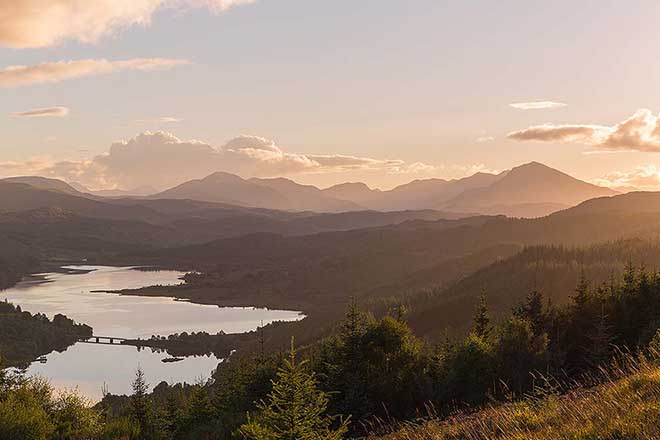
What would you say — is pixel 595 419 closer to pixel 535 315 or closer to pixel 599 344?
pixel 599 344

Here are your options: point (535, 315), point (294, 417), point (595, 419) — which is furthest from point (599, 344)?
point (294, 417)

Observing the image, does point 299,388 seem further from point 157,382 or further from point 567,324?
point 157,382

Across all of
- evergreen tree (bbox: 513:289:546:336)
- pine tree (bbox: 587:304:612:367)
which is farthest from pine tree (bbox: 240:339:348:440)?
evergreen tree (bbox: 513:289:546:336)

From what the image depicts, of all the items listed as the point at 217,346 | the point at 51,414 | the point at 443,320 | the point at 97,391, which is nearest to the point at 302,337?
the point at 217,346

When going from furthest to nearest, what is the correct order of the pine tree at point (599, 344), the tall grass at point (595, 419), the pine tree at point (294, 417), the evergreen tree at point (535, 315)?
the evergreen tree at point (535, 315)
the pine tree at point (599, 344)
the pine tree at point (294, 417)
the tall grass at point (595, 419)

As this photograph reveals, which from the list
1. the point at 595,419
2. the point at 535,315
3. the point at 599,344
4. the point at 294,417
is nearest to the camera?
the point at 595,419

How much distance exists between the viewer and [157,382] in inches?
5084

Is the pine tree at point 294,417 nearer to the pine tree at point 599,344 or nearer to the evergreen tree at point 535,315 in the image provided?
the pine tree at point 599,344

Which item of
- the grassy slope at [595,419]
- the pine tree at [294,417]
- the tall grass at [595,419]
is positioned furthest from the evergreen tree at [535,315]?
the pine tree at [294,417]

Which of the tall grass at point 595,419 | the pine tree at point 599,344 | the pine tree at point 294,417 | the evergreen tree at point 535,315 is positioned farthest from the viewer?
the evergreen tree at point 535,315

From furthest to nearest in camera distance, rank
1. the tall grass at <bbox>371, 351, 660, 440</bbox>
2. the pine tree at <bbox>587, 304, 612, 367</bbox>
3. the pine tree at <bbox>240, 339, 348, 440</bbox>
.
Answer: the pine tree at <bbox>587, 304, 612, 367</bbox>
the pine tree at <bbox>240, 339, 348, 440</bbox>
the tall grass at <bbox>371, 351, 660, 440</bbox>

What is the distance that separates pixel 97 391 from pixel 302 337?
68821 millimetres

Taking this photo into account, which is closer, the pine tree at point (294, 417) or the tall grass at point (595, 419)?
the tall grass at point (595, 419)

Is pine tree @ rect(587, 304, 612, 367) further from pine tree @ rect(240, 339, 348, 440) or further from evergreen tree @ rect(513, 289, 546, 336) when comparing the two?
pine tree @ rect(240, 339, 348, 440)
